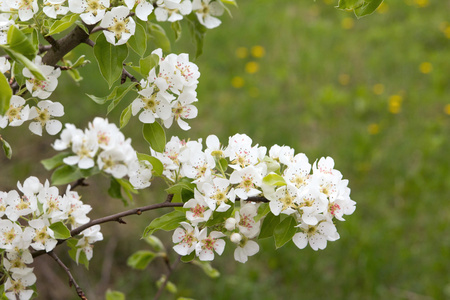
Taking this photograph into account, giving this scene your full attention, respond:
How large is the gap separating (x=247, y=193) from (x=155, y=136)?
0.27 meters

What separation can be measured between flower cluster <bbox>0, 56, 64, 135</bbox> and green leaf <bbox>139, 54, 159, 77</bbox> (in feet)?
0.65

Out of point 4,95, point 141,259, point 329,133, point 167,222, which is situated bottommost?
point 329,133

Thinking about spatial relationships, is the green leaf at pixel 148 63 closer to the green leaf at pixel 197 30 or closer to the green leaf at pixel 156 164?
the green leaf at pixel 156 164

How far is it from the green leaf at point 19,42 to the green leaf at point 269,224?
24.4 inches

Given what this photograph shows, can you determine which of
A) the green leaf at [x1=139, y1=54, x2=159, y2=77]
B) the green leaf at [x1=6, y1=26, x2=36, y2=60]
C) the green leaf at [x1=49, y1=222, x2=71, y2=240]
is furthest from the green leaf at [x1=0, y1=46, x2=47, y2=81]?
the green leaf at [x1=49, y1=222, x2=71, y2=240]

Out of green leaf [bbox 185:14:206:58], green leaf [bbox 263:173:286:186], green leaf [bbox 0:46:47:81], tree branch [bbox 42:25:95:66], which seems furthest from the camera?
green leaf [bbox 185:14:206:58]

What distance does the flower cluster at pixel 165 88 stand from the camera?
1.27 meters

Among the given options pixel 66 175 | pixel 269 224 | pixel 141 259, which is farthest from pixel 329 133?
pixel 66 175

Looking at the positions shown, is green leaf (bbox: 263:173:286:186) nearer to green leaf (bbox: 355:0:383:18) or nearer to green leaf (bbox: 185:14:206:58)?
green leaf (bbox: 355:0:383:18)

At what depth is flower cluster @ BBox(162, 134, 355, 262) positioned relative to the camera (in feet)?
4.00

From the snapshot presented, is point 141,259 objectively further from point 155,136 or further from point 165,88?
point 165,88

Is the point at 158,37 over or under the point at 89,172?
under

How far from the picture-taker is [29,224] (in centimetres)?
128

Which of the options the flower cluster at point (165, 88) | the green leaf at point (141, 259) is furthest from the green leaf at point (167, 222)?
the green leaf at point (141, 259)
